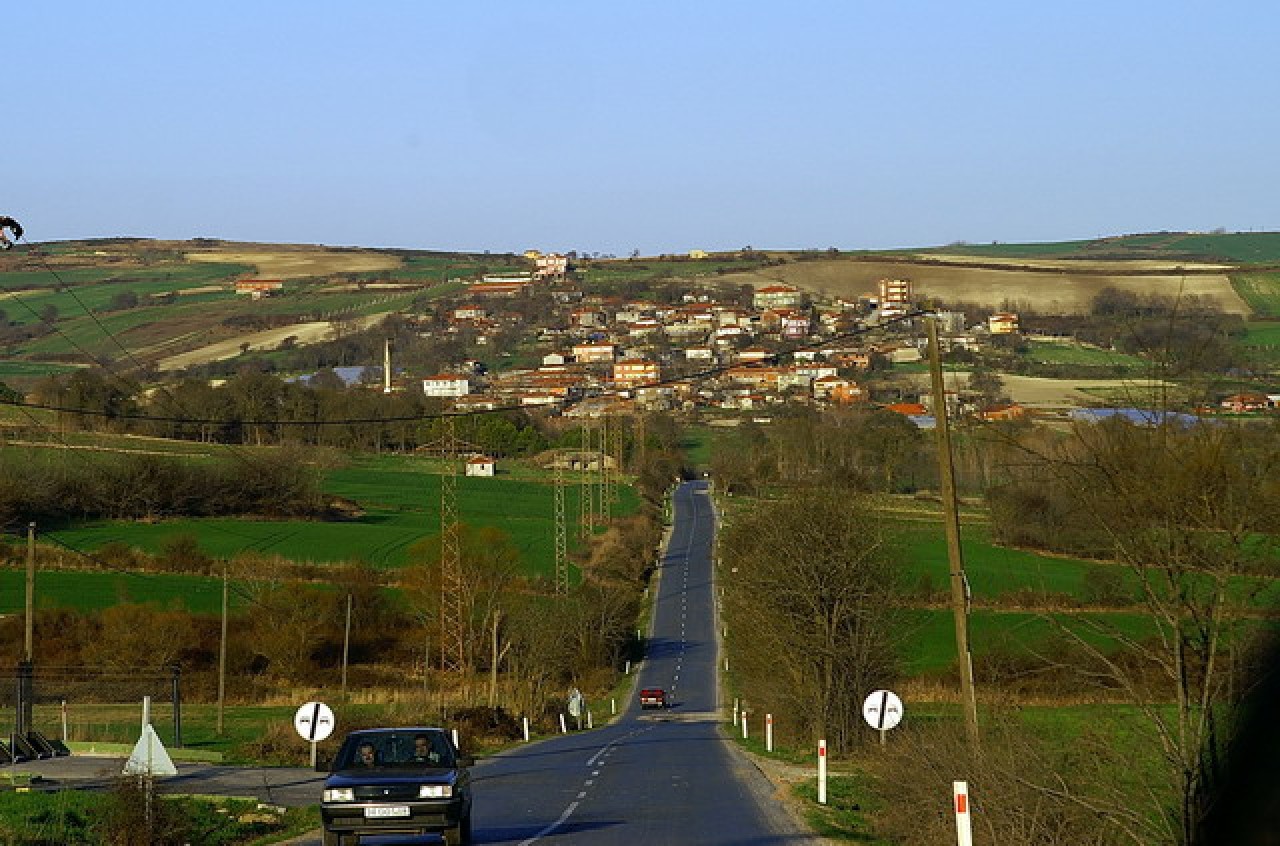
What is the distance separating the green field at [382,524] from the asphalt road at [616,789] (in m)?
34.0

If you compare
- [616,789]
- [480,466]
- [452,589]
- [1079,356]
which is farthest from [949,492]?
[480,466]

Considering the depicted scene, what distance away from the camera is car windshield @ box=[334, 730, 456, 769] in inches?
762

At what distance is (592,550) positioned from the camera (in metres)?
98.6

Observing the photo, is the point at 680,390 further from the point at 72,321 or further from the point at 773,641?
the point at 773,641

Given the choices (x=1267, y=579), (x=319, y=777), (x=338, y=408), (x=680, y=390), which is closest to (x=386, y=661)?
(x=338, y=408)

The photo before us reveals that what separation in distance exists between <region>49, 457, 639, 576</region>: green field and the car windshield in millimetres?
68339

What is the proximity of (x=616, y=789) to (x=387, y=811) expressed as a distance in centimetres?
1037

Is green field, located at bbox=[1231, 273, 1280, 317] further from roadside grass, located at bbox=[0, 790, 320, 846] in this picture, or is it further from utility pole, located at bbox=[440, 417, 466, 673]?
roadside grass, located at bbox=[0, 790, 320, 846]

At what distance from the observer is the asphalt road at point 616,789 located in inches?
800

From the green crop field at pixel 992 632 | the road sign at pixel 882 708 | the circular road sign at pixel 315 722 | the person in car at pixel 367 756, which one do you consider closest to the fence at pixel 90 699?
the circular road sign at pixel 315 722

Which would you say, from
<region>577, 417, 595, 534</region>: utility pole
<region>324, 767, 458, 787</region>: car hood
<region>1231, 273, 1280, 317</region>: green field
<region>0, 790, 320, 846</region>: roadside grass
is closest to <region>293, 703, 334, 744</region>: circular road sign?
<region>0, 790, 320, 846</region>: roadside grass

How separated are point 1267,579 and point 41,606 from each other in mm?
69584

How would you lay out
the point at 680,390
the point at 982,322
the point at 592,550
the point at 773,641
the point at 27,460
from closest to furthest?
the point at 773,641 → the point at 27,460 → the point at 592,550 → the point at 982,322 → the point at 680,390

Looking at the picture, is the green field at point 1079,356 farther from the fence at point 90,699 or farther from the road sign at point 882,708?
the fence at point 90,699
